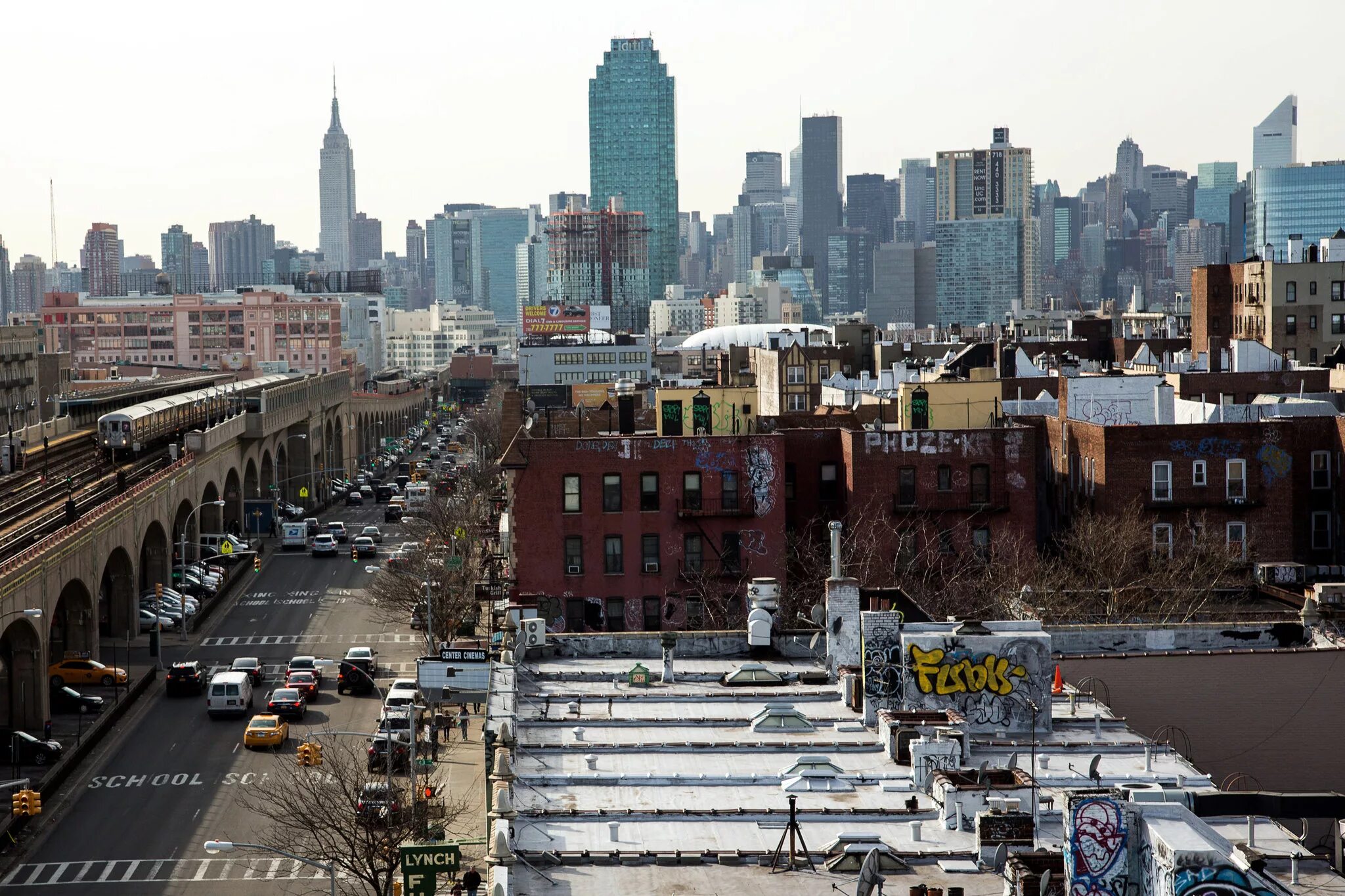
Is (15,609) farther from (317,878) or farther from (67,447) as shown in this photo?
(67,447)

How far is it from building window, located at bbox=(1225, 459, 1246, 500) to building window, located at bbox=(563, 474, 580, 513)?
23719mm

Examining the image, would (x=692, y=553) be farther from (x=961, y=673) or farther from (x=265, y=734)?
(x=961, y=673)

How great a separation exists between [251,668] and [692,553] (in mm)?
23461

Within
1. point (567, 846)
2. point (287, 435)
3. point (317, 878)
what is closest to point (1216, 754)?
point (567, 846)

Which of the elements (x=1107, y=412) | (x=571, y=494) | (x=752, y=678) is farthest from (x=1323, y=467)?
(x=752, y=678)

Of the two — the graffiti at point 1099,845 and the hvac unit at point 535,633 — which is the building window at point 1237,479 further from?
the graffiti at point 1099,845

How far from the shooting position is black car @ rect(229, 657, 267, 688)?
73.8m

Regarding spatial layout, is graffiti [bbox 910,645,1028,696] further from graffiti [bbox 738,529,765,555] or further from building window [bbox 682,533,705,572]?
graffiti [bbox 738,529,765,555]

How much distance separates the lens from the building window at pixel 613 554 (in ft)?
199

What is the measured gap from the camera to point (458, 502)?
393ft

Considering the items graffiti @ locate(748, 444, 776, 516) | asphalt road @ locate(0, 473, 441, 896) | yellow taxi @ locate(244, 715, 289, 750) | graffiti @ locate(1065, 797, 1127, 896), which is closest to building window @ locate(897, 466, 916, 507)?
graffiti @ locate(748, 444, 776, 516)

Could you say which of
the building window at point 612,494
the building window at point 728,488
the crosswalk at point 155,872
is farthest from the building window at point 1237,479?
the crosswalk at point 155,872

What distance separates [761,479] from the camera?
202ft

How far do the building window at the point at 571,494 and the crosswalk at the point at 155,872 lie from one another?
54.4ft
